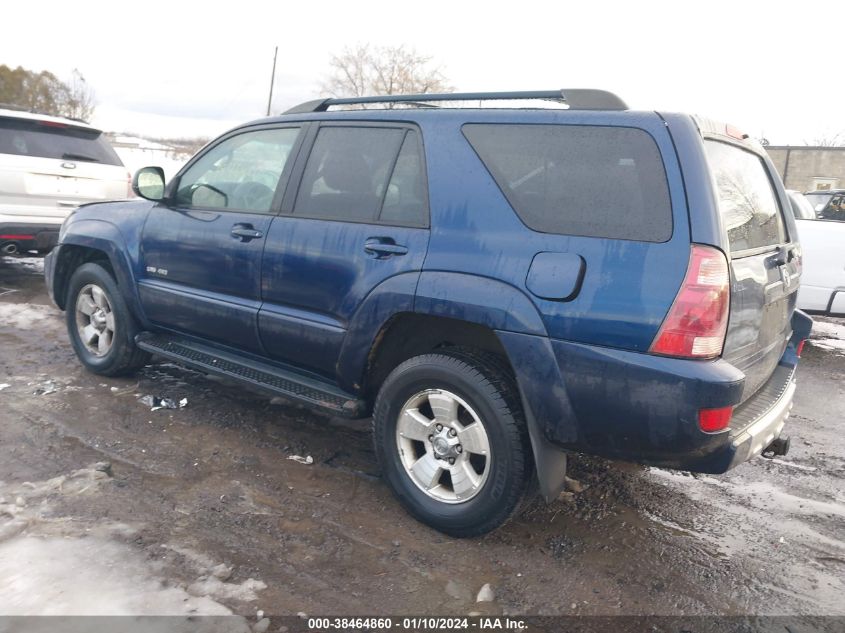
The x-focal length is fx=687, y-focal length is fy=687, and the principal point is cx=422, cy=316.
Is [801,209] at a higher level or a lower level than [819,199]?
lower

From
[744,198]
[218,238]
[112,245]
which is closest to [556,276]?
[744,198]

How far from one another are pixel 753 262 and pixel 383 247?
62.6 inches

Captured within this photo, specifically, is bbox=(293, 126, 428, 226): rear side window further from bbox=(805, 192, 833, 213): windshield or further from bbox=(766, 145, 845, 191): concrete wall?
bbox=(766, 145, 845, 191): concrete wall

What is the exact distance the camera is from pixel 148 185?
4.37 metres

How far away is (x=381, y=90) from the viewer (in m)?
38.5

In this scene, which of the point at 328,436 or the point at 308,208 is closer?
the point at 308,208

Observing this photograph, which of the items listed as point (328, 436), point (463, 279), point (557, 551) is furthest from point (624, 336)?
point (328, 436)

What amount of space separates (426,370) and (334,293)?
2.15 feet

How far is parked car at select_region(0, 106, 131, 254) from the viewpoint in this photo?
7.24 meters

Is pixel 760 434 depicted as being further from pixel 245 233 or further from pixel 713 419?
pixel 245 233

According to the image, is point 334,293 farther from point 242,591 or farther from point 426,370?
point 242,591

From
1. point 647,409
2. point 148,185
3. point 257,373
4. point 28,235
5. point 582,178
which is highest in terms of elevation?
point 582,178

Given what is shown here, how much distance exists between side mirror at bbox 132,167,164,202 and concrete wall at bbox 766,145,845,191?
43.3 meters

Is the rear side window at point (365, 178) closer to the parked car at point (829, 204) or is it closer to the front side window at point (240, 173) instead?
the front side window at point (240, 173)
